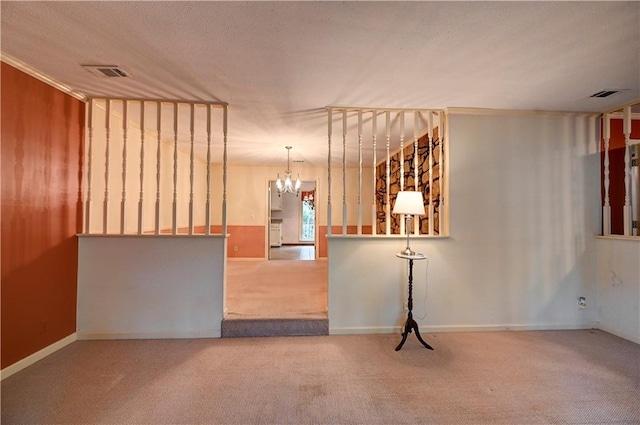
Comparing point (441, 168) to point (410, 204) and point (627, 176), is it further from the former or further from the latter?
point (627, 176)

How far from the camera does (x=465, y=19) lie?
1.69 meters

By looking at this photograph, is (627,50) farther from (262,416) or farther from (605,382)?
(262,416)

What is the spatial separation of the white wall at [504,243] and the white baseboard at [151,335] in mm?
1359

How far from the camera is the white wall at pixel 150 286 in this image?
283 centimetres

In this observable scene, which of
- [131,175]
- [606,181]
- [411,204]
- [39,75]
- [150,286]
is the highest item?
[39,75]

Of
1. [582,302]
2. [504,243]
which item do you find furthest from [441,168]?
[582,302]

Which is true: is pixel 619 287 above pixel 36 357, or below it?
above

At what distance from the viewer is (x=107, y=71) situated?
2326 mm

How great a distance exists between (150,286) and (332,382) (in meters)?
2.07

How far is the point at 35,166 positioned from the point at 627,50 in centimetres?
462

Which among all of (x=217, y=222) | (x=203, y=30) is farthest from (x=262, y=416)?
(x=217, y=222)

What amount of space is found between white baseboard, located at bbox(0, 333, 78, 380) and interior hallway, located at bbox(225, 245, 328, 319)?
146cm

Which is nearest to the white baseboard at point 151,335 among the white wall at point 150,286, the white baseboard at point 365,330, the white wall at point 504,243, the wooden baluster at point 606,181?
the white wall at point 150,286

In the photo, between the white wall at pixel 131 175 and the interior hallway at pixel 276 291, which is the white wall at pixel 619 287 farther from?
the white wall at pixel 131 175
